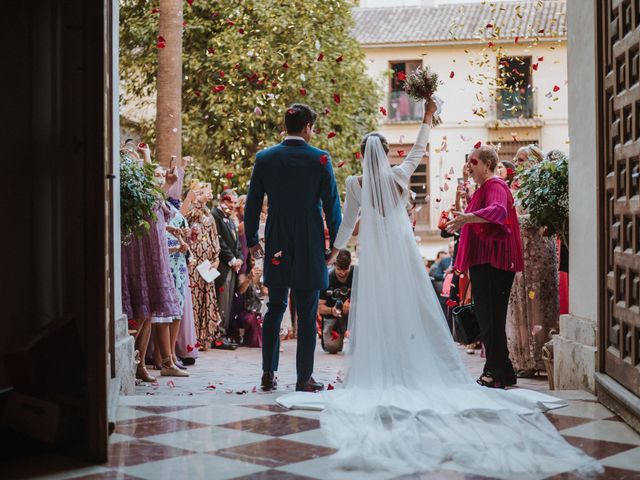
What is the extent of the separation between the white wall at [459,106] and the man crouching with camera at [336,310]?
21.3m

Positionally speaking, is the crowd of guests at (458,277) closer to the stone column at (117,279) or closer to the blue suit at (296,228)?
the stone column at (117,279)

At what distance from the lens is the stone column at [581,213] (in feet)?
19.7

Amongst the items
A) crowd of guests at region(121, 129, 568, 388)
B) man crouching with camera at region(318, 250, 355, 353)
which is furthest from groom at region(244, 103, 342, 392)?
man crouching with camera at region(318, 250, 355, 353)

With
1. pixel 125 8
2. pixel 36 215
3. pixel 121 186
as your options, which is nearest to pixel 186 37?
pixel 125 8

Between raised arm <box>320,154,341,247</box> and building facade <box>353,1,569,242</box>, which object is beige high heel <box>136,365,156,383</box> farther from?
building facade <box>353,1,569,242</box>

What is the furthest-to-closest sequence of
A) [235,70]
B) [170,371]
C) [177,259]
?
[235,70] < [177,259] < [170,371]

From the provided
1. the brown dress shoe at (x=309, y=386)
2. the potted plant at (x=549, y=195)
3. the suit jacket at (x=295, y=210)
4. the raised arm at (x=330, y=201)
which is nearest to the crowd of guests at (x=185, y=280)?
the suit jacket at (x=295, y=210)

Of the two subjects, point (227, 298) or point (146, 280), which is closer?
point (146, 280)

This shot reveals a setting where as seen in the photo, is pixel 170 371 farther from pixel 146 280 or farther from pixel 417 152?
pixel 417 152

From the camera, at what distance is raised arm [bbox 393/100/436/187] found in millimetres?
6461

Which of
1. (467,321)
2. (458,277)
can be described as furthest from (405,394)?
(458,277)

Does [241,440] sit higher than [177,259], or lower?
lower

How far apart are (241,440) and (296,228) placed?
2.00 metres

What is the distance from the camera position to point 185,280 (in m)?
8.48
